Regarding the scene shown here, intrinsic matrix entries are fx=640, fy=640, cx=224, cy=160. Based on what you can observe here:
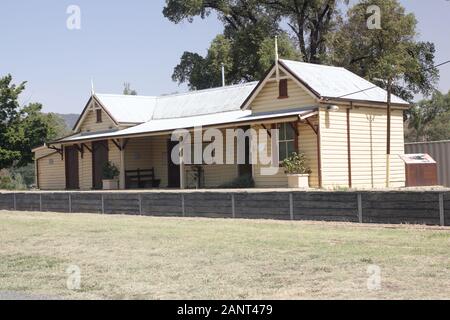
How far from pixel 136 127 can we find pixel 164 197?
14.5 m

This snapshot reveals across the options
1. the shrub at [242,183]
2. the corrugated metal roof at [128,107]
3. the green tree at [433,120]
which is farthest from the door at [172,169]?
the green tree at [433,120]

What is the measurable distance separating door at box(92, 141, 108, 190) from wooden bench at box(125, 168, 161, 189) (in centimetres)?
221

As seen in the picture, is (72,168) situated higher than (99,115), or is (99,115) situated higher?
(99,115)

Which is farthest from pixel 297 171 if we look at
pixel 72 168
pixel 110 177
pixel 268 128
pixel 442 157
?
pixel 72 168

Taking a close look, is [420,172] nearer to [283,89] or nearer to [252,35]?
[283,89]

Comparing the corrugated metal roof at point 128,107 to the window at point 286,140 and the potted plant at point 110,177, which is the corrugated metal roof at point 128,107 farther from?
the window at point 286,140

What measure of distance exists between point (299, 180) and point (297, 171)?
1.26ft

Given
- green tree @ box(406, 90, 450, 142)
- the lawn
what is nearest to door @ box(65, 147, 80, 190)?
the lawn

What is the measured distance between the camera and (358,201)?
544 inches

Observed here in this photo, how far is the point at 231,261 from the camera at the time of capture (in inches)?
375

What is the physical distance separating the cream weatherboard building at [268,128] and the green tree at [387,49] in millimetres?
8735

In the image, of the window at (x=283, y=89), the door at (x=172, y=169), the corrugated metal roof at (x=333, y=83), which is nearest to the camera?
the corrugated metal roof at (x=333, y=83)

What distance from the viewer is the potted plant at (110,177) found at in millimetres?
31594
